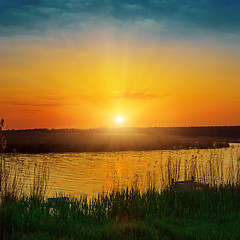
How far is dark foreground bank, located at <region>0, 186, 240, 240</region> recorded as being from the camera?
7.67 meters

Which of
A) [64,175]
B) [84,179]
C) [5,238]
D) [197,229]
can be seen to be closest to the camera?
[5,238]

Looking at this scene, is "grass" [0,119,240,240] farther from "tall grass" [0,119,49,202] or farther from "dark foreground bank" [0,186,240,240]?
"tall grass" [0,119,49,202]

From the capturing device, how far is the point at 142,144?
1927 inches

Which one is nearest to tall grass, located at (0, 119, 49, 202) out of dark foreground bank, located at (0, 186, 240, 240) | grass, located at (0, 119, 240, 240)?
grass, located at (0, 119, 240, 240)

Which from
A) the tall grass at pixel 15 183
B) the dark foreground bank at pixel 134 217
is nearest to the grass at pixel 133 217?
the dark foreground bank at pixel 134 217

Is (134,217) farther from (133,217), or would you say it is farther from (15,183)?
(15,183)

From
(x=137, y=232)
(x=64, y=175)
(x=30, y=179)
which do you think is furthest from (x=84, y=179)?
(x=137, y=232)

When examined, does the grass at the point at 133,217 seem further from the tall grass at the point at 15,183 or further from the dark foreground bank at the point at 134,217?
the tall grass at the point at 15,183

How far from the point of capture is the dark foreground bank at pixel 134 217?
7668 mm

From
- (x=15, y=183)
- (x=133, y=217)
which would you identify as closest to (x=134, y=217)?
(x=133, y=217)

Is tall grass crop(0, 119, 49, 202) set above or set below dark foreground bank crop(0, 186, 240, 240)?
above

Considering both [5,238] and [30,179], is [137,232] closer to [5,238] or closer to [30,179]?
[5,238]

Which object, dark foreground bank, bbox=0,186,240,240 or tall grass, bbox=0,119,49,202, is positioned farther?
tall grass, bbox=0,119,49,202

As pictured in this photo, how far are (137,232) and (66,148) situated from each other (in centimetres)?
3572
